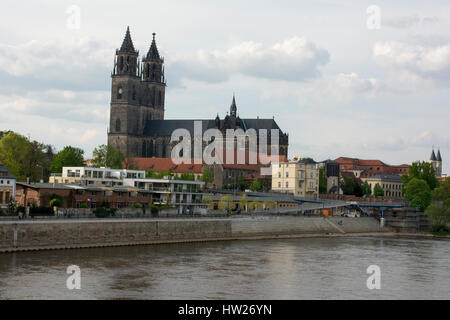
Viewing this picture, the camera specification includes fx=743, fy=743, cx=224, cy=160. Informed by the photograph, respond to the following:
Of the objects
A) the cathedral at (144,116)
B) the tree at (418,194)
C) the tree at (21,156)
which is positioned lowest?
the tree at (418,194)

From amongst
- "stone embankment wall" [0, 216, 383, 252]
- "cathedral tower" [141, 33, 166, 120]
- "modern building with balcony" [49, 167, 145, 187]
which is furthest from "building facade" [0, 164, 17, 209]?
"cathedral tower" [141, 33, 166, 120]

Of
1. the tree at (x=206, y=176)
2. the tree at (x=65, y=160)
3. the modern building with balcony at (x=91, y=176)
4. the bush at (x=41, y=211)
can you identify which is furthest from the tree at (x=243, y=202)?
the bush at (x=41, y=211)

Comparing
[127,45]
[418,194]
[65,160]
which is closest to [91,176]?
[65,160]

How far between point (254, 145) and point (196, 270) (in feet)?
401

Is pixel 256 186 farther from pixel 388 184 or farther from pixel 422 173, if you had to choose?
pixel 388 184

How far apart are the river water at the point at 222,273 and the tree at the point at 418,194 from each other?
54.3 m

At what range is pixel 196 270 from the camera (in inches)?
2076

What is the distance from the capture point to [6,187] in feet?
242

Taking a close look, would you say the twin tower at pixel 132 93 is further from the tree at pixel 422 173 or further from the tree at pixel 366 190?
the tree at pixel 422 173

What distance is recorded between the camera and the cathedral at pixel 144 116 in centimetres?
17050

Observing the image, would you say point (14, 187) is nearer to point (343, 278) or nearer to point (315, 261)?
point (315, 261)

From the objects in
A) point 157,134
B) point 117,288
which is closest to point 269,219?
point 117,288

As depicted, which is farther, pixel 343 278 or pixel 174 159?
pixel 174 159
